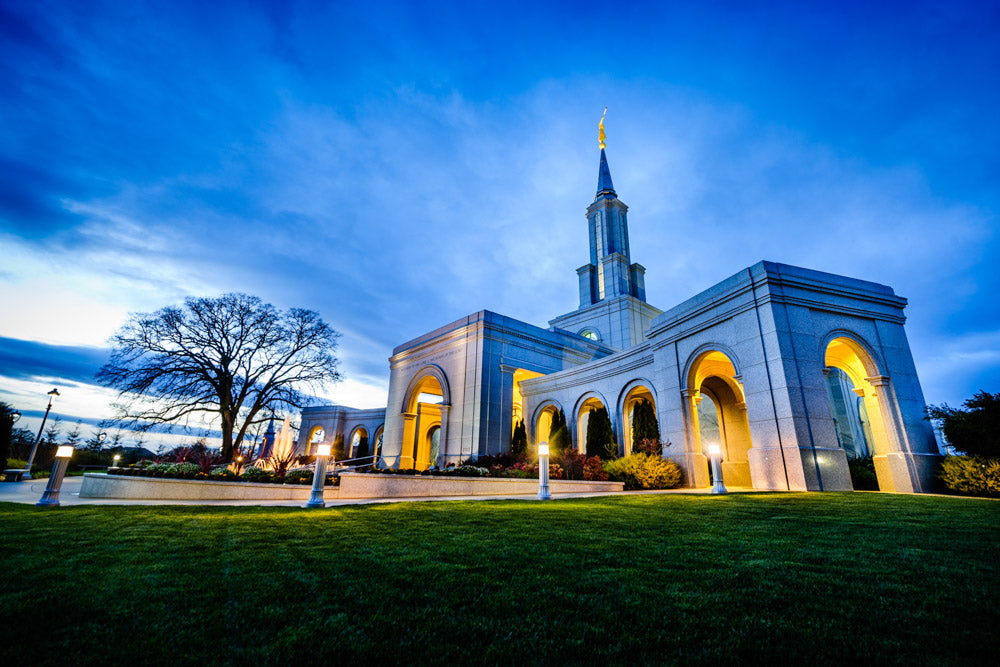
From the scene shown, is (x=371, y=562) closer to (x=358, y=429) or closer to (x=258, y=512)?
(x=258, y=512)

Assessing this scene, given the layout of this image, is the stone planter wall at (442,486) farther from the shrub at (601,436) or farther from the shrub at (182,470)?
the shrub at (182,470)

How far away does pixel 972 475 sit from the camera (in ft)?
32.9

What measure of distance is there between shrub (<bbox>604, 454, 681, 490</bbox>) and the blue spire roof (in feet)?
85.1

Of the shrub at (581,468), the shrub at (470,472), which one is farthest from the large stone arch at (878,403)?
the shrub at (470,472)

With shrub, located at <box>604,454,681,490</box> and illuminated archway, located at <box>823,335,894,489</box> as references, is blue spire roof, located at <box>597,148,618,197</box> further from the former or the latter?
shrub, located at <box>604,454,681,490</box>

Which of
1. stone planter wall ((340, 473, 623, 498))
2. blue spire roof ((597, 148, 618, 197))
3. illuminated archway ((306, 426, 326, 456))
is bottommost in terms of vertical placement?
stone planter wall ((340, 473, 623, 498))

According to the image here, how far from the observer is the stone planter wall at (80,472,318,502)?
9891mm

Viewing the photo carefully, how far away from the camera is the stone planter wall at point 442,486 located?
1164 centimetres

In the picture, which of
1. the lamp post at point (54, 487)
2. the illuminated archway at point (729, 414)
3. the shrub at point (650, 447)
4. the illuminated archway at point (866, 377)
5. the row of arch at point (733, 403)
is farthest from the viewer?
the illuminated archway at point (729, 414)

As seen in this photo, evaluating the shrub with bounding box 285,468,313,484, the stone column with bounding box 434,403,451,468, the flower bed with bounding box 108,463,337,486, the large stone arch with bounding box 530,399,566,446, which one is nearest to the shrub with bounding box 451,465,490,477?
the flower bed with bounding box 108,463,337,486

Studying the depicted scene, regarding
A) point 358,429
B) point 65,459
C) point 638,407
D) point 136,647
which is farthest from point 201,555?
point 358,429

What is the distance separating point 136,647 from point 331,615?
0.81m

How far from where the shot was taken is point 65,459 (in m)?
8.12

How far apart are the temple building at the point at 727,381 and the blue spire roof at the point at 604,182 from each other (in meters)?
10.2
